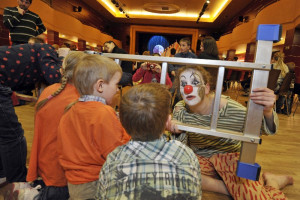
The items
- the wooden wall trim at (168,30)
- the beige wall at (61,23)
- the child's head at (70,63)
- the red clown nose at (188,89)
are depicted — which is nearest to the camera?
the red clown nose at (188,89)

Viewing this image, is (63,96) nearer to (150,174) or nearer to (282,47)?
(150,174)

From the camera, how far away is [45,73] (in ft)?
4.54

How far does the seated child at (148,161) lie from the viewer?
2.30 ft

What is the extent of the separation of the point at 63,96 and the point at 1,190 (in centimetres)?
77

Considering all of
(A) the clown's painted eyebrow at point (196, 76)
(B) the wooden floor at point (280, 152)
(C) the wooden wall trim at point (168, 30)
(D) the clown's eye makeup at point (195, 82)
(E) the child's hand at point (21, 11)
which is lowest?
(B) the wooden floor at point (280, 152)

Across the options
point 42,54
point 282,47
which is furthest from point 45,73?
point 282,47

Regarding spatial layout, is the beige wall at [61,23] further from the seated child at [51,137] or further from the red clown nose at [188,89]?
the red clown nose at [188,89]

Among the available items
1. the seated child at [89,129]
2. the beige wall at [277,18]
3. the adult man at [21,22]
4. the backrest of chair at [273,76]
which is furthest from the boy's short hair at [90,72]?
the beige wall at [277,18]

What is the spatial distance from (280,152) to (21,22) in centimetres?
319

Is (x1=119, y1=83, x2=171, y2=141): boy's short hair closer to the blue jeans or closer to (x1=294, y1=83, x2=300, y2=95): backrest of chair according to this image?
the blue jeans

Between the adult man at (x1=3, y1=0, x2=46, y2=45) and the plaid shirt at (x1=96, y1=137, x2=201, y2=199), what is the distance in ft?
7.85

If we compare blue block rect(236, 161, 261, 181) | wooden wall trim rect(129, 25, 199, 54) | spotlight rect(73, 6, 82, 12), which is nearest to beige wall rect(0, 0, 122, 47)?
spotlight rect(73, 6, 82, 12)

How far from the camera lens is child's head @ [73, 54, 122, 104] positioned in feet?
3.36

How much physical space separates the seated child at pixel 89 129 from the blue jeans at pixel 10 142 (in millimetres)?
439
